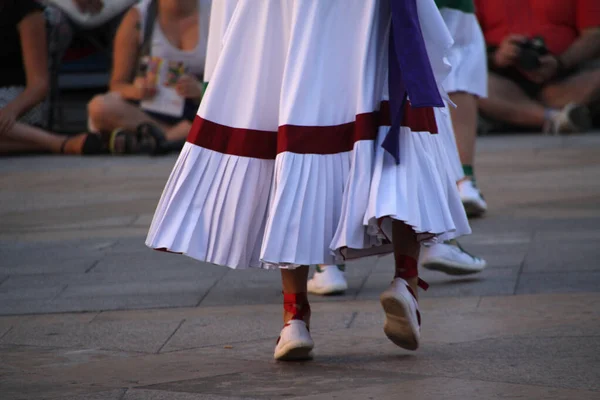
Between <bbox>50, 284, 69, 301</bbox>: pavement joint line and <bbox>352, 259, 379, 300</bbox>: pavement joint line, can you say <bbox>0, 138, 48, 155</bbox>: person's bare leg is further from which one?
<bbox>352, 259, 379, 300</bbox>: pavement joint line

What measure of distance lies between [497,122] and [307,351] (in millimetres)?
7045

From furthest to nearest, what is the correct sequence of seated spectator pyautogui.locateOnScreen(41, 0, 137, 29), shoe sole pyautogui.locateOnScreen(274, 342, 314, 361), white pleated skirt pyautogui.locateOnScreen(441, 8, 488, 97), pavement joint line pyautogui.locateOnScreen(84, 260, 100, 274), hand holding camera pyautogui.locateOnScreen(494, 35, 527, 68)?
seated spectator pyautogui.locateOnScreen(41, 0, 137, 29) < hand holding camera pyautogui.locateOnScreen(494, 35, 527, 68) < white pleated skirt pyautogui.locateOnScreen(441, 8, 488, 97) < pavement joint line pyautogui.locateOnScreen(84, 260, 100, 274) < shoe sole pyautogui.locateOnScreen(274, 342, 314, 361)

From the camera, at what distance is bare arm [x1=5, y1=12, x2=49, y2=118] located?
9688 mm

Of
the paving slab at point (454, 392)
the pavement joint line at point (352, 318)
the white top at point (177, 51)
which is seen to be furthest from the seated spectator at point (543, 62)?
the paving slab at point (454, 392)

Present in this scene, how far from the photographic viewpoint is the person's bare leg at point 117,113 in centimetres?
994

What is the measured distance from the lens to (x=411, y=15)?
385 centimetres

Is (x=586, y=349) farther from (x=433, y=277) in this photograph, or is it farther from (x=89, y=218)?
(x=89, y=218)

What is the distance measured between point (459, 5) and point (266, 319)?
2.26 meters

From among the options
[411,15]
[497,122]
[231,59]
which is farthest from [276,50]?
[497,122]

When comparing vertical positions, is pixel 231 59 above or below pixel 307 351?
above

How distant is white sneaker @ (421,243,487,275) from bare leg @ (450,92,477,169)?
4.97ft

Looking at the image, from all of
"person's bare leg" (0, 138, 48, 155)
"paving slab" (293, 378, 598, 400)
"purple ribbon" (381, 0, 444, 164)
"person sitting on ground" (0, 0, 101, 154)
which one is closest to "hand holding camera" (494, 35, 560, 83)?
"person sitting on ground" (0, 0, 101, 154)

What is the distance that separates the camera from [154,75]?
9812 millimetres

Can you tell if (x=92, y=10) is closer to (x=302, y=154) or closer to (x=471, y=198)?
(x=471, y=198)
